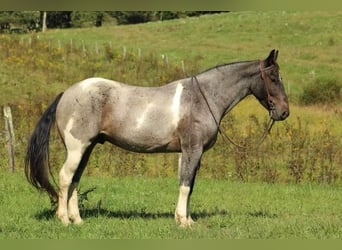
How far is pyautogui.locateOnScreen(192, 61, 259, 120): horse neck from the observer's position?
24.1ft

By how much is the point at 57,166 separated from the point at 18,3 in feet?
41.3

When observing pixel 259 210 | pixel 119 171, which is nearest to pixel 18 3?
pixel 259 210

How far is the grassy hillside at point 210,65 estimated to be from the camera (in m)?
13.7

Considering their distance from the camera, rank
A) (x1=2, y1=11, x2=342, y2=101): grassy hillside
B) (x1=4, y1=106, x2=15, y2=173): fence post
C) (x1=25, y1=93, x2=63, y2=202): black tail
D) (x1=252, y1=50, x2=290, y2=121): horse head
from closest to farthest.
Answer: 1. (x1=25, y1=93, x2=63, y2=202): black tail
2. (x1=252, y1=50, x2=290, y2=121): horse head
3. (x1=4, y1=106, x2=15, y2=173): fence post
4. (x1=2, y1=11, x2=342, y2=101): grassy hillside

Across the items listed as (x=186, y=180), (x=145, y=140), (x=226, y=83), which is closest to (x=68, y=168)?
(x=145, y=140)

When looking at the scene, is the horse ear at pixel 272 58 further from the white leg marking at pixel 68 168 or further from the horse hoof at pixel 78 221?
the horse hoof at pixel 78 221

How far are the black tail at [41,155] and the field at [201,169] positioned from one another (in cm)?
48

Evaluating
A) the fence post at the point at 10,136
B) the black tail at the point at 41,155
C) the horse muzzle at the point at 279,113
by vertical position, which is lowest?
the fence post at the point at 10,136

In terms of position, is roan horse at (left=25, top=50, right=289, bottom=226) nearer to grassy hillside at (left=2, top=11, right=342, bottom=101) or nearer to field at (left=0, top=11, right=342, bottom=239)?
field at (left=0, top=11, right=342, bottom=239)

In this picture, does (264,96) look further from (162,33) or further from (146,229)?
(162,33)

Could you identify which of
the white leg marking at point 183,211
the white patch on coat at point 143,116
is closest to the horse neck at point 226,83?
the white patch on coat at point 143,116

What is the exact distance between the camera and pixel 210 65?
1377 inches

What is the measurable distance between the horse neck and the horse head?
0.40 ft

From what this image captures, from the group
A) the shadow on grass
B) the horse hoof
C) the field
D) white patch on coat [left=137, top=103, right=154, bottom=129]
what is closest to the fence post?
the field
